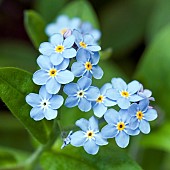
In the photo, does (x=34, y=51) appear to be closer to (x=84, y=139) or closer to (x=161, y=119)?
(x=161, y=119)

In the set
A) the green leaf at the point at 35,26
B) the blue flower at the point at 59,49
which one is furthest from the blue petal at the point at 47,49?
the green leaf at the point at 35,26

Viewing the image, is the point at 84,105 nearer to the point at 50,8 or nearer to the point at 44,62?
the point at 44,62

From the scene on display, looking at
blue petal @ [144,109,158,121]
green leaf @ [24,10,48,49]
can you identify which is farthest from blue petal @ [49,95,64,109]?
Result: green leaf @ [24,10,48,49]

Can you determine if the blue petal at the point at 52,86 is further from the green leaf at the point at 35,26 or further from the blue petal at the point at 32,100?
the green leaf at the point at 35,26

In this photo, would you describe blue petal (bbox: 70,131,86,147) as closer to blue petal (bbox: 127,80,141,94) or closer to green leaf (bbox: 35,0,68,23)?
blue petal (bbox: 127,80,141,94)


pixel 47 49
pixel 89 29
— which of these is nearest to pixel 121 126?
pixel 47 49

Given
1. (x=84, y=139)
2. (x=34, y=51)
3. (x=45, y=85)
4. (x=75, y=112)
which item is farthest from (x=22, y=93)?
(x=34, y=51)

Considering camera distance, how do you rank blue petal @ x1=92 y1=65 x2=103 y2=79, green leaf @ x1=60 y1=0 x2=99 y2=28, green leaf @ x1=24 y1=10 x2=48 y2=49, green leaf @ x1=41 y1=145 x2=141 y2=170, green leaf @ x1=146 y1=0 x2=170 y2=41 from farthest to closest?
green leaf @ x1=146 y1=0 x2=170 y2=41, green leaf @ x1=60 y1=0 x2=99 y2=28, green leaf @ x1=24 y1=10 x2=48 y2=49, green leaf @ x1=41 y1=145 x2=141 y2=170, blue petal @ x1=92 y1=65 x2=103 y2=79
